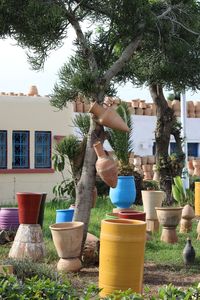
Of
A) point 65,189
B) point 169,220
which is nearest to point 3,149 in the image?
point 65,189

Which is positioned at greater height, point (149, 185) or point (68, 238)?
point (149, 185)

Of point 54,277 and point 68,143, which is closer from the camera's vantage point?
point 54,277

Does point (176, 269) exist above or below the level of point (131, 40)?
below

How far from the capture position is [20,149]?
46.6 ft

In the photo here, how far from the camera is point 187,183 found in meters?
15.9

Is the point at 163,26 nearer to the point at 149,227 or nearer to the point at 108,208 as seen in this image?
the point at 149,227

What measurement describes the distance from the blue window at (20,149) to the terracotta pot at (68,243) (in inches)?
293

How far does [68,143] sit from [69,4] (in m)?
3.39

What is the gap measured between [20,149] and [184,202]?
13.9ft

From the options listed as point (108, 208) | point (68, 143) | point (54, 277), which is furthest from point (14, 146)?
point (54, 277)

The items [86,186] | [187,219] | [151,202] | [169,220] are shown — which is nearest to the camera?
[86,186]

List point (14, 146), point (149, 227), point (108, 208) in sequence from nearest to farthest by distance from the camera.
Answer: point (149, 227) < point (108, 208) < point (14, 146)

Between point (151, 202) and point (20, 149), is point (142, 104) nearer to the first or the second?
point (20, 149)

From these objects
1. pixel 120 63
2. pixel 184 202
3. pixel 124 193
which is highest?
pixel 120 63
